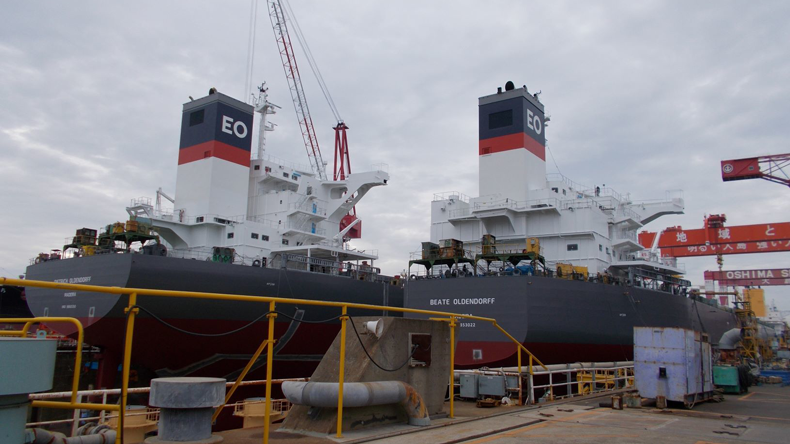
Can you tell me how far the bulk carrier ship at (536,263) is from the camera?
736 inches

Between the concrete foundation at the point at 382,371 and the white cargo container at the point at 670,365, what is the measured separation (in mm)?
5168

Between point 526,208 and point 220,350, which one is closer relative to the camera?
point 220,350

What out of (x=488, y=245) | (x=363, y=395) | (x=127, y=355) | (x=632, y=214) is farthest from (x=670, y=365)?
(x=632, y=214)

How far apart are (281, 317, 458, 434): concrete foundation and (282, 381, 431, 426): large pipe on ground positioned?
0.18 metres

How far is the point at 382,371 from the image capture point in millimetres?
→ 7801

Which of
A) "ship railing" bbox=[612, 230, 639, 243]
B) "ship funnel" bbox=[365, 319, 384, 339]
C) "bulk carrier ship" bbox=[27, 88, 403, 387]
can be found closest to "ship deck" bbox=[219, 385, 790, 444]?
"ship funnel" bbox=[365, 319, 384, 339]

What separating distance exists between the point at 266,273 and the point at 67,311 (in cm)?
A: 660

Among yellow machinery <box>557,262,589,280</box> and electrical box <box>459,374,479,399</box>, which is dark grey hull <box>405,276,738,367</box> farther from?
electrical box <box>459,374,479,399</box>

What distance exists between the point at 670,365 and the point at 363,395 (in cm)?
752

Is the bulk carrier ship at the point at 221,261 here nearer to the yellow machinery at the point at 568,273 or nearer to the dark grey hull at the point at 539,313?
the dark grey hull at the point at 539,313

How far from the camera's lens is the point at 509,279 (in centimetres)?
1856

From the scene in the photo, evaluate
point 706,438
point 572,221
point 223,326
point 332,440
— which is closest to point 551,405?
point 706,438

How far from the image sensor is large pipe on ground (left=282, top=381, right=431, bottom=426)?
693cm

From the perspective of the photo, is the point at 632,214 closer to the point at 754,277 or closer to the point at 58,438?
the point at 58,438
